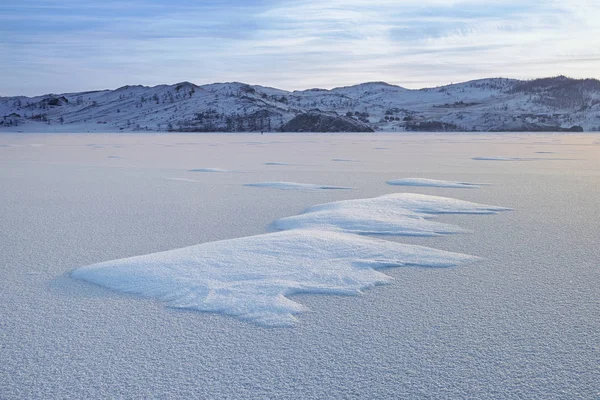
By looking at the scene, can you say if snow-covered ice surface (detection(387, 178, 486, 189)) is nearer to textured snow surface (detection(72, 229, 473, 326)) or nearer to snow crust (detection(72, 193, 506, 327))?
snow crust (detection(72, 193, 506, 327))

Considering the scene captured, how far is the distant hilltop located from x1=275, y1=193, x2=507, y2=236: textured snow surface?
30.2 meters

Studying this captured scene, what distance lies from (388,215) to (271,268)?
5.66 ft

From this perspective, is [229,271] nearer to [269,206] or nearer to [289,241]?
[289,241]

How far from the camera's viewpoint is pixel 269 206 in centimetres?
505

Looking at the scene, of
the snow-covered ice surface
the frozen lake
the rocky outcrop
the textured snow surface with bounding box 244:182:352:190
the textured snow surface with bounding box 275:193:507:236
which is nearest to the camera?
the frozen lake

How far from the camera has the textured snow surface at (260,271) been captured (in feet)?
7.74

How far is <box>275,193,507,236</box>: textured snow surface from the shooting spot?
3902 millimetres

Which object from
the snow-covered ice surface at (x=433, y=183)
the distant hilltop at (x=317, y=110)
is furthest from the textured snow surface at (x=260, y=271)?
the distant hilltop at (x=317, y=110)

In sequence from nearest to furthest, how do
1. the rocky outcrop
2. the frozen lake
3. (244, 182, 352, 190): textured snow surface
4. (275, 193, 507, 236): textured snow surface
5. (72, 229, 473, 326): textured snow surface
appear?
the frozen lake < (72, 229, 473, 326): textured snow surface < (275, 193, 507, 236): textured snow surface < (244, 182, 352, 190): textured snow surface < the rocky outcrop

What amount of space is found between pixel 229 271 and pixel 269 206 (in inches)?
90.6

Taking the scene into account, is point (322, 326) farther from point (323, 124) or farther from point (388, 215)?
point (323, 124)

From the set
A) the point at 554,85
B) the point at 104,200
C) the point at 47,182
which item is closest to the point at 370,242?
the point at 104,200

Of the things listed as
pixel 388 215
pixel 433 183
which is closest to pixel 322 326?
pixel 388 215

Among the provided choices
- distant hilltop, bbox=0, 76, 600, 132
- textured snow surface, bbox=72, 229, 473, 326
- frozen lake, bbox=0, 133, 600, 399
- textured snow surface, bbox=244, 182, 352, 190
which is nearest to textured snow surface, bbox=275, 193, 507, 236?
frozen lake, bbox=0, 133, 600, 399
